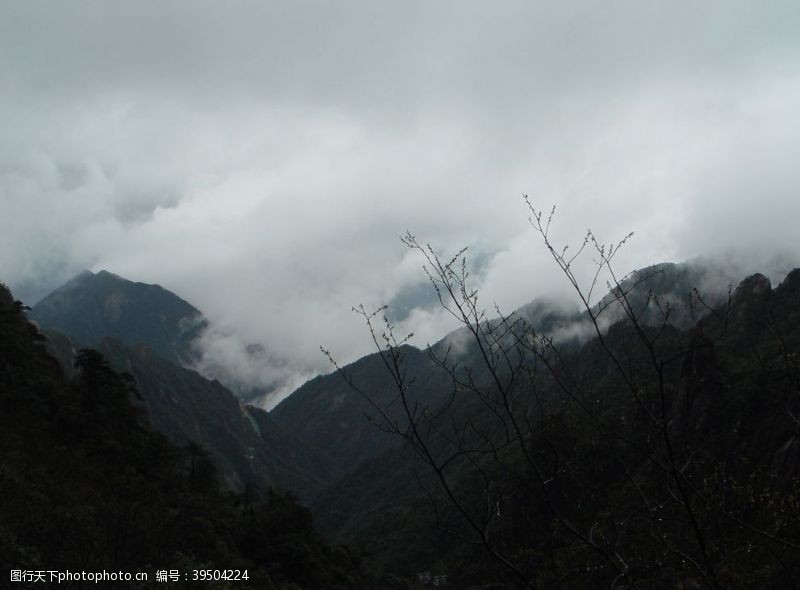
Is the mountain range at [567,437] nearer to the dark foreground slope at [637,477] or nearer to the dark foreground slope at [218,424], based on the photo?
the dark foreground slope at [637,477]

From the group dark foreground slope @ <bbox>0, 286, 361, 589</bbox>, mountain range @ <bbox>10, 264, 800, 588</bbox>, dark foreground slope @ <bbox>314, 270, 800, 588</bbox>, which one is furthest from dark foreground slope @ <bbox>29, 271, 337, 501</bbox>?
dark foreground slope @ <bbox>0, 286, 361, 589</bbox>

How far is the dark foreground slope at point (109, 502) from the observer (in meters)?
10.2

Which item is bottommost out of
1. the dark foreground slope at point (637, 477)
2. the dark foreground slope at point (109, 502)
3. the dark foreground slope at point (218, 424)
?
the dark foreground slope at point (637, 477)

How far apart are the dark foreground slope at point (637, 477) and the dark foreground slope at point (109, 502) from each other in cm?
621

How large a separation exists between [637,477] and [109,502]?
2691 centimetres

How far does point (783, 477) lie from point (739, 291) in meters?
38.2

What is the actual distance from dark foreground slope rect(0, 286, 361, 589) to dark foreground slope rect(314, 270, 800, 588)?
621cm

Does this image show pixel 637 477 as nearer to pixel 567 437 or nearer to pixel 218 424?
pixel 567 437

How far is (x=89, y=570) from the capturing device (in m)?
9.45

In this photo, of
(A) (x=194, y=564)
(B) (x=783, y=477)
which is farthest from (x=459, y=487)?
(A) (x=194, y=564)

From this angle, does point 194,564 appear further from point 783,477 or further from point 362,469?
point 362,469

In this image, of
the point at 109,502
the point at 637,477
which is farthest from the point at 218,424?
the point at 109,502

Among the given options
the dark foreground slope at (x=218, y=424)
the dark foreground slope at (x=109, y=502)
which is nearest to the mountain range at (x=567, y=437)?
the dark foreground slope at (x=218, y=424)

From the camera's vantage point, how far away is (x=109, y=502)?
12820mm
